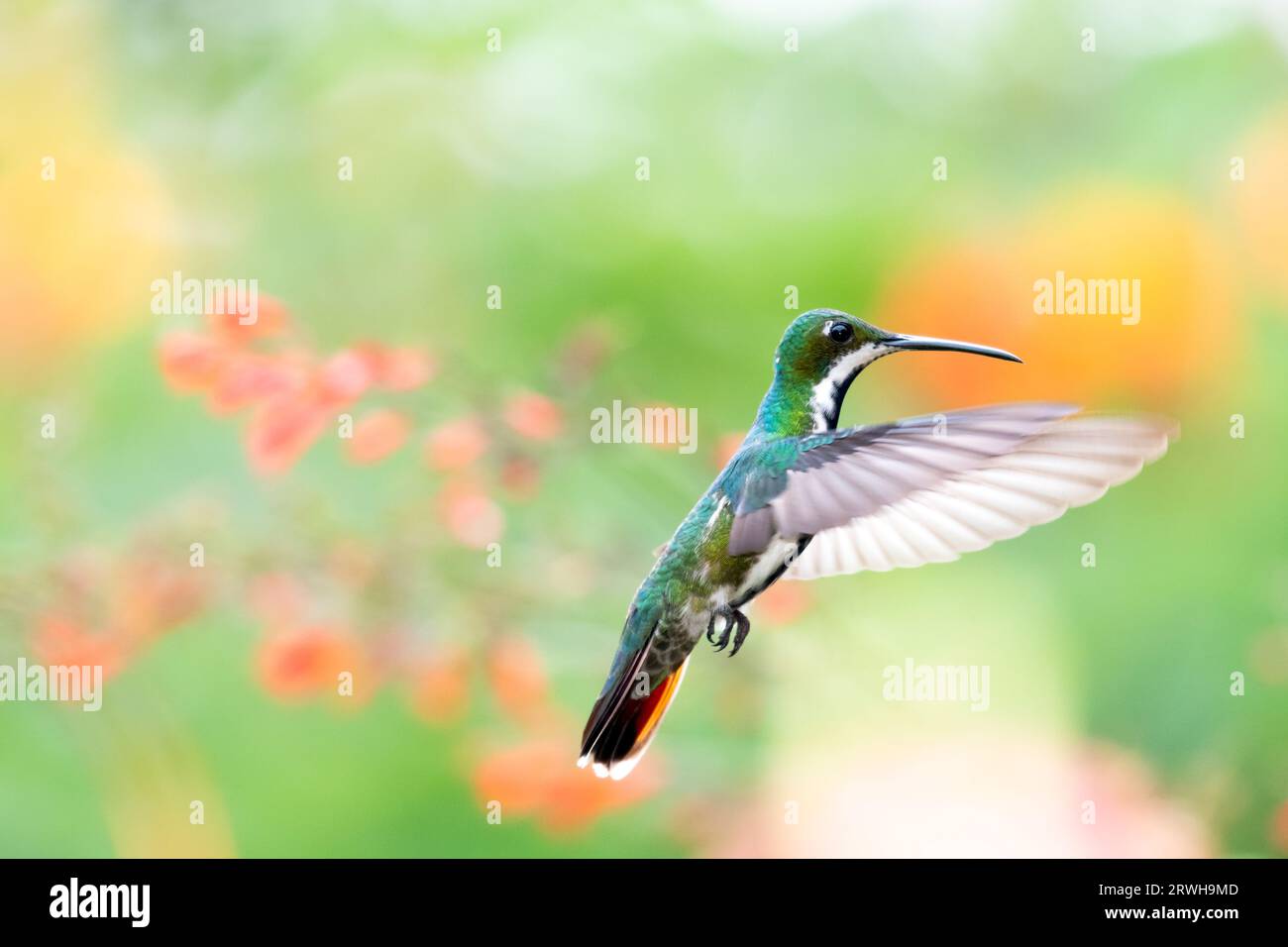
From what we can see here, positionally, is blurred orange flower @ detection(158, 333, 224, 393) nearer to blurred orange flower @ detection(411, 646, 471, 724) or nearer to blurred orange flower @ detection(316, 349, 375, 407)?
blurred orange flower @ detection(316, 349, 375, 407)

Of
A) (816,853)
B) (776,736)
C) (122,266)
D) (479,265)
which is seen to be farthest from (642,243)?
(816,853)

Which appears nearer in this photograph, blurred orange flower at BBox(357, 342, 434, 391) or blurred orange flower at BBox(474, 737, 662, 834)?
blurred orange flower at BBox(357, 342, 434, 391)

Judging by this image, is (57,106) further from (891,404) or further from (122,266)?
(891,404)

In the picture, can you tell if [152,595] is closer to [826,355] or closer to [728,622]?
[728,622]

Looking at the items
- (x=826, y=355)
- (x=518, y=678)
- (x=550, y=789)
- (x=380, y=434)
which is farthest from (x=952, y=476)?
(x=550, y=789)

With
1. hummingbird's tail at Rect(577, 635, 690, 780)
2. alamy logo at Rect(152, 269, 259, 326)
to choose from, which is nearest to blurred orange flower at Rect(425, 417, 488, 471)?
hummingbird's tail at Rect(577, 635, 690, 780)

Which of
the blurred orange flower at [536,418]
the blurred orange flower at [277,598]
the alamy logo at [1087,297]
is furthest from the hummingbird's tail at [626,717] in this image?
the alamy logo at [1087,297]

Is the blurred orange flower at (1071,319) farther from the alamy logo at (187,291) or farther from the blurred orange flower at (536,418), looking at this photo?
the alamy logo at (187,291)
